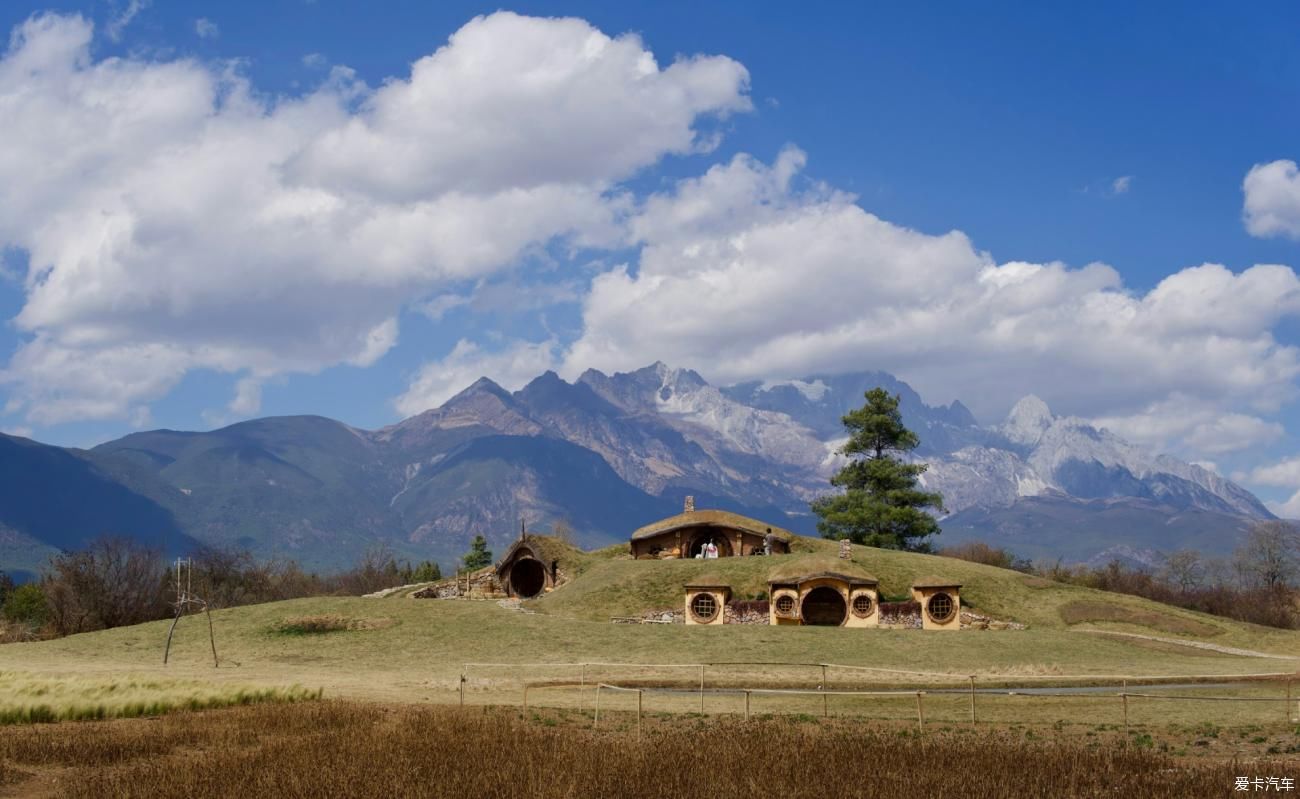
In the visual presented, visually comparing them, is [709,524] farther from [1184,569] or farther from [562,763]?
[1184,569]

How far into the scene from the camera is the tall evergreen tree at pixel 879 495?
9806cm

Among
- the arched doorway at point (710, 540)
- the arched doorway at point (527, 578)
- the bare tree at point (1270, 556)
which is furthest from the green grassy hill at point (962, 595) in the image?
the bare tree at point (1270, 556)

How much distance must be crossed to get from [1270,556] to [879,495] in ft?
169

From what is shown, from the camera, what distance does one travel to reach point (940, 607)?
5869 centimetres

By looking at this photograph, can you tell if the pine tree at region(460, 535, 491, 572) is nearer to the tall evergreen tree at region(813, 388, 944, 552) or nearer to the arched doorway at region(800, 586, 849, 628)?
the tall evergreen tree at region(813, 388, 944, 552)

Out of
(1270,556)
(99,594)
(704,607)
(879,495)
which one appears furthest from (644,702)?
(1270,556)

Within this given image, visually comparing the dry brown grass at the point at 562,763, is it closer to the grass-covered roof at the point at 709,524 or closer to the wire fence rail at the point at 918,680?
the wire fence rail at the point at 918,680

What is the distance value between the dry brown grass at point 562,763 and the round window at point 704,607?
113ft

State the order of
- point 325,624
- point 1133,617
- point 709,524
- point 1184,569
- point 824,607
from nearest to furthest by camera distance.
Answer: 1. point 325,624
2. point 1133,617
3. point 824,607
4. point 709,524
5. point 1184,569

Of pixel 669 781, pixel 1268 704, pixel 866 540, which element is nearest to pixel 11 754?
pixel 669 781

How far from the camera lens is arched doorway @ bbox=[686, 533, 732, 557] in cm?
7656

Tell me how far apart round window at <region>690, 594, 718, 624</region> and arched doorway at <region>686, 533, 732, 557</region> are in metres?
15.9

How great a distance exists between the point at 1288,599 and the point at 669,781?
3746 inches

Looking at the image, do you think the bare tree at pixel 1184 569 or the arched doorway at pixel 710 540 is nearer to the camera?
the arched doorway at pixel 710 540
